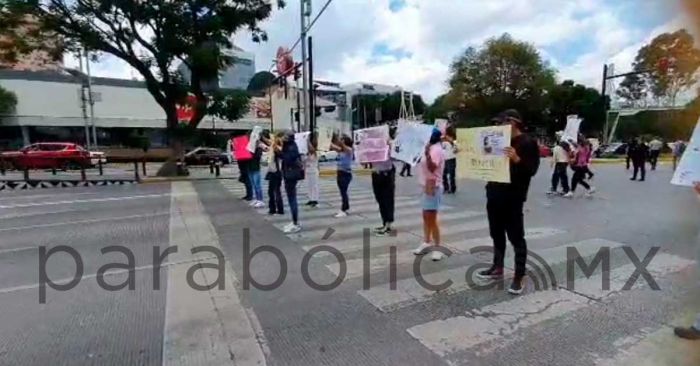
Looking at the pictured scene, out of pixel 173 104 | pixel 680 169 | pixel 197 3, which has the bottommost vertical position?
pixel 680 169

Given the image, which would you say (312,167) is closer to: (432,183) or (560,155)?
(432,183)

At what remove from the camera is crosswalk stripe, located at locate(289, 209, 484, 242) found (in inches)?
285

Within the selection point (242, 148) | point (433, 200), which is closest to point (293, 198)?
point (433, 200)

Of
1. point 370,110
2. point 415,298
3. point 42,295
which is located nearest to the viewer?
point 415,298

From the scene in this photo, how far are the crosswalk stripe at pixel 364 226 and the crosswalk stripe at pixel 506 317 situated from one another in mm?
3312

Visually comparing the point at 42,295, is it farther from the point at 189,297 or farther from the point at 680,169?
the point at 680,169

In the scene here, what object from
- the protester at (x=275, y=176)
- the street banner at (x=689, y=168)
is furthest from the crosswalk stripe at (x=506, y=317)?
the protester at (x=275, y=176)

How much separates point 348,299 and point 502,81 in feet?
188

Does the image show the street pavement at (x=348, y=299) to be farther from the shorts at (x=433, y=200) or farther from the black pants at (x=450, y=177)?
the black pants at (x=450, y=177)

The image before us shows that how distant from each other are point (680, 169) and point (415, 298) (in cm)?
238

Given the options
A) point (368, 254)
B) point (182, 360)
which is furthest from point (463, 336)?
point (368, 254)

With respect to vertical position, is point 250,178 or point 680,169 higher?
point 680,169

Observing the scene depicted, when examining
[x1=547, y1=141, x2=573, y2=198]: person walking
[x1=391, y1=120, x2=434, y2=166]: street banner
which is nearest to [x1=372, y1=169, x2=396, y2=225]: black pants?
[x1=391, y1=120, x2=434, y2=166]: street banner

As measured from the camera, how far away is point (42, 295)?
183 inches
